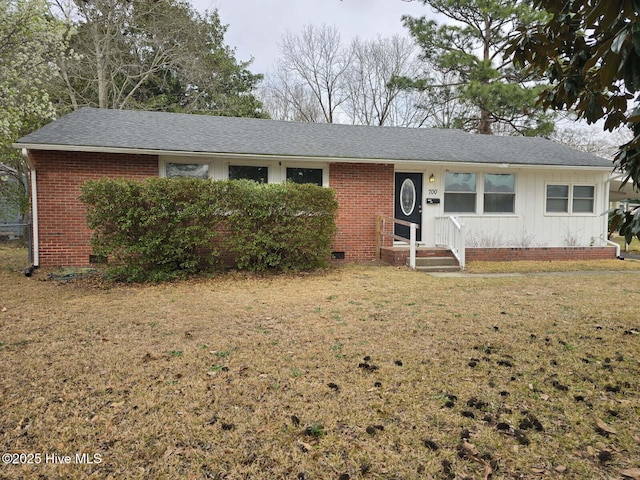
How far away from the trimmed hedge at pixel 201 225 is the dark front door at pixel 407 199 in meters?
3.26

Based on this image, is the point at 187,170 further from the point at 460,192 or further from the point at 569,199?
the point at 569,199

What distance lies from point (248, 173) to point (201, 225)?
114 inches

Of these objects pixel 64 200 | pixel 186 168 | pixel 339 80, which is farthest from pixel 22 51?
pixel 339 80

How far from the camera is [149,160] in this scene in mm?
9484

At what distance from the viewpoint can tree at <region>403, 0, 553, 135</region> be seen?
17.6m

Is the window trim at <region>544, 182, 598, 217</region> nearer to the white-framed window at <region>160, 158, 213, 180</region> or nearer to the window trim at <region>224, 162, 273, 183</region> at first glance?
the window trim at <region>224, 162, 273, 183</region>

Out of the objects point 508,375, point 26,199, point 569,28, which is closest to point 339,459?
point 508,375

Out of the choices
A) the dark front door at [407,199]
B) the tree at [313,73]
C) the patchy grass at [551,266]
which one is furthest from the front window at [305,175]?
the tree at [313,73]

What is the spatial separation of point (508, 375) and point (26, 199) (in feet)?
53.7

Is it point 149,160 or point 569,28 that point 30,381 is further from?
point 149,160

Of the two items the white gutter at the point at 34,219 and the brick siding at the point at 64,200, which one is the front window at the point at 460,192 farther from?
the white gutter at the point at 34,219

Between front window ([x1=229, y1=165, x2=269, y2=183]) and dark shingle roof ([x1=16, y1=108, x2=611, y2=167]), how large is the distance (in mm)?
537

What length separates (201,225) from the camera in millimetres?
7801

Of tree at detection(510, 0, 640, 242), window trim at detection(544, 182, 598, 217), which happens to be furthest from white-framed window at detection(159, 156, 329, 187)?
window trim at detection(544, 182, 598, 217)
